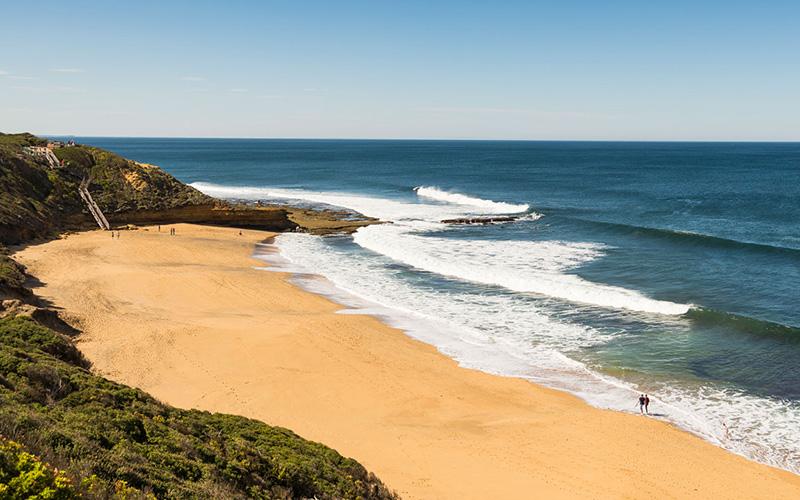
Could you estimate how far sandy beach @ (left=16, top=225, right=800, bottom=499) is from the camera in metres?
13.8

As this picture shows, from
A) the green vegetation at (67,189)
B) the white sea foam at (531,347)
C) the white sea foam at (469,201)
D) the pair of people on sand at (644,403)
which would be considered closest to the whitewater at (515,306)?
the white sea foam at (531,347)

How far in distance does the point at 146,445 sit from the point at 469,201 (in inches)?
2575

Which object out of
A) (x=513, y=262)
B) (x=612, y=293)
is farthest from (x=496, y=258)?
(x=612, y=293)

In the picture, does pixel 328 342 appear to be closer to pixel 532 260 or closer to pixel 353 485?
pixel 353 485

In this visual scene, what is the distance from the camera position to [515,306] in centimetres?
2788

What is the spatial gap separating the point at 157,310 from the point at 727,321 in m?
23.5

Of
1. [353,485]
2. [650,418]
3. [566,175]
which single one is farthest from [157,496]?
[566,175]

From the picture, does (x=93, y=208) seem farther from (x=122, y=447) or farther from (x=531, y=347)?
(x=122, y=447)

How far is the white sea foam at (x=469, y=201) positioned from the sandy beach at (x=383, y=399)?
3926cm

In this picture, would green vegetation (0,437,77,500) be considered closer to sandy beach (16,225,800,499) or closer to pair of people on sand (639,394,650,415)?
sandy beach (16,225,800,499)

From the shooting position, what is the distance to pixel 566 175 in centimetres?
10769

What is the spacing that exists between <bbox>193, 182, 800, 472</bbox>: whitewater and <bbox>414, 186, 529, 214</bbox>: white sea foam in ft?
43.7

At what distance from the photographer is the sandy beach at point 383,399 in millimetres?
13797

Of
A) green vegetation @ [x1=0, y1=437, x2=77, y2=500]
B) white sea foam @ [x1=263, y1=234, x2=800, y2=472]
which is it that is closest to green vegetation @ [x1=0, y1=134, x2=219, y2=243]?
white sea foam @ [x1=263, y1=234, x2=800, y2=472]
